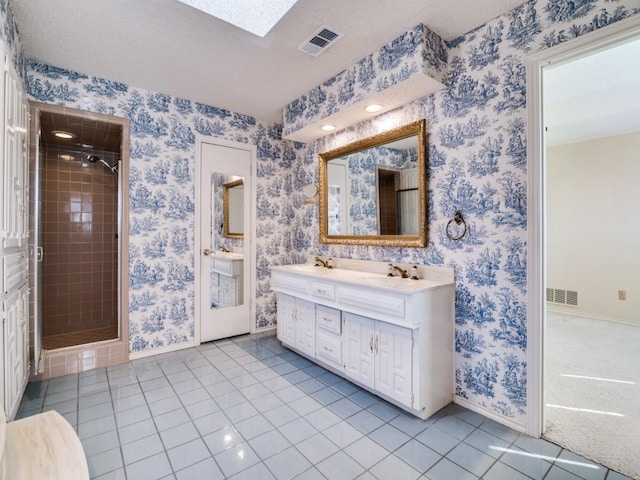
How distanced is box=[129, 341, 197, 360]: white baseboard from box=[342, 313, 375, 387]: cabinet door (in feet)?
5.76

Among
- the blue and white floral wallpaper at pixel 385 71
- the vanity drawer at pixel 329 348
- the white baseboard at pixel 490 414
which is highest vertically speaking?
the blue and white floral wallpaper at pixel 385 71

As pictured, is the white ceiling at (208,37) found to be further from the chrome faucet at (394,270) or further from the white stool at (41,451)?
the white stool at (41,451)

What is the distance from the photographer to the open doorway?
196 centimetres

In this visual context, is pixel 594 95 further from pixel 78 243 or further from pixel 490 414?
pixel 78 243

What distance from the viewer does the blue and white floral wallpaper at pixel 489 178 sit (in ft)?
6.18

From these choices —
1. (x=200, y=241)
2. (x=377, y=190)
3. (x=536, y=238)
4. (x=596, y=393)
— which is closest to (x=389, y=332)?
(x=536, y=238)

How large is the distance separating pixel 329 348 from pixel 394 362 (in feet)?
2.25

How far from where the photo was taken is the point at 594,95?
311 cm

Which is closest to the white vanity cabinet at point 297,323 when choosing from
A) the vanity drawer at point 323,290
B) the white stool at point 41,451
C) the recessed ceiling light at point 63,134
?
the vanity drawer at point 323,290

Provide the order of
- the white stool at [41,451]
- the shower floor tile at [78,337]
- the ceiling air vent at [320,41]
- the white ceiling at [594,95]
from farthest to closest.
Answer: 1. the shower floor tile at [78,337]
2. the white ceiling at [594,95]
3. the ceiling air vent at [320,41]
4. the white stool at [41,451]

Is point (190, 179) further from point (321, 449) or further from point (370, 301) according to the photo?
point (321, 449)

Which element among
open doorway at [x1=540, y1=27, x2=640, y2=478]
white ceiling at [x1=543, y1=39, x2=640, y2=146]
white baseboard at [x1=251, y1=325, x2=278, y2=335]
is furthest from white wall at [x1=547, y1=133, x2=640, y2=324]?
white baseboard at [x1=251, y1=325, x2=278, y2=335]

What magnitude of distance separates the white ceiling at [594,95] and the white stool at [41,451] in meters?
2.90

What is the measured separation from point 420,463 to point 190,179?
10.1 feet
